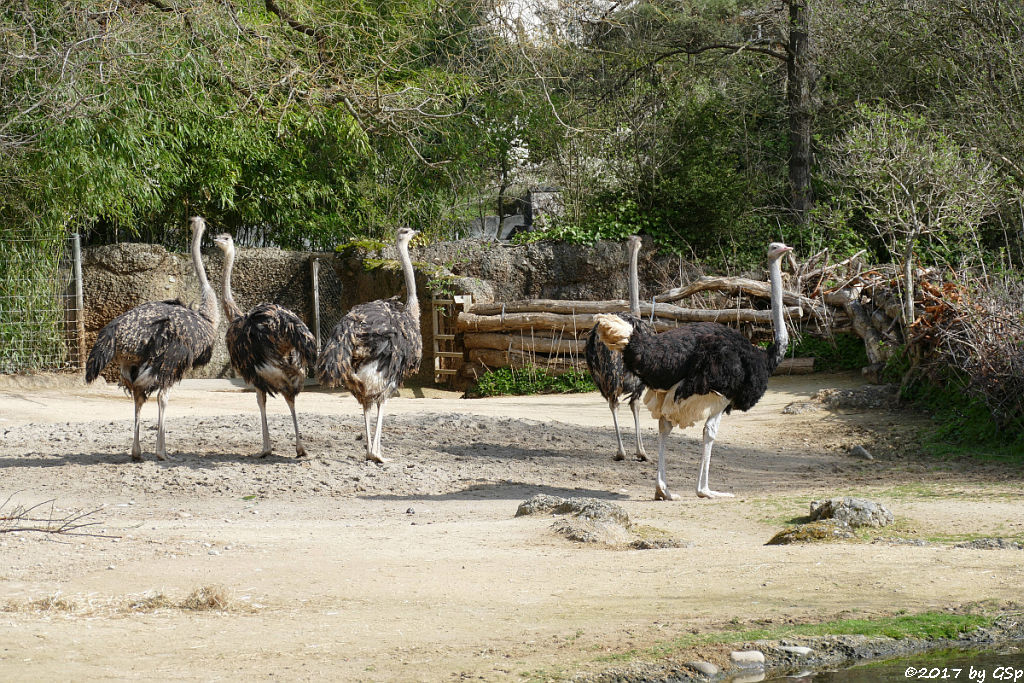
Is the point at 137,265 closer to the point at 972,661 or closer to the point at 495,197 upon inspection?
the point at 495,197

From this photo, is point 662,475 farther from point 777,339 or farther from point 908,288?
point 908,288

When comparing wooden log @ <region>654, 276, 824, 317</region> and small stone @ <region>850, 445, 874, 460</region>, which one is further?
wooden log @ <region>654, 276, 824, 317</region>

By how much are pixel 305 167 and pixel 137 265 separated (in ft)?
12.6

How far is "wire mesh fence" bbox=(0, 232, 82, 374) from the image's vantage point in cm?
1596

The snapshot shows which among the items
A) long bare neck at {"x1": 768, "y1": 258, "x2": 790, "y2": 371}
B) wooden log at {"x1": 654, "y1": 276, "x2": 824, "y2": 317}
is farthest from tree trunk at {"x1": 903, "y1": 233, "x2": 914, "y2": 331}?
long bare neck at {"x1": 768, "y1": 258, "x2": 790, "y2": 371}

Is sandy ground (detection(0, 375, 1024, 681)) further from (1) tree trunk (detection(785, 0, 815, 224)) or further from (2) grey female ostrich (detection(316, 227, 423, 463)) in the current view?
(1) tree trunk (detection(785, 0, 815, 224))

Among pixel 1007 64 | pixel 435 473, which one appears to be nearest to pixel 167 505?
pixel 435 473

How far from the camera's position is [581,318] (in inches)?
627

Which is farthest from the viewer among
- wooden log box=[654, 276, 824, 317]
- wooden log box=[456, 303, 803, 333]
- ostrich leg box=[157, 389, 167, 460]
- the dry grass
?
wooden log box=[456, 303, 803, 333]

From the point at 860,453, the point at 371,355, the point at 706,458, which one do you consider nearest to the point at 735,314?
the point at 860,453

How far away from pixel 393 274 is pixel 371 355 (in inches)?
344

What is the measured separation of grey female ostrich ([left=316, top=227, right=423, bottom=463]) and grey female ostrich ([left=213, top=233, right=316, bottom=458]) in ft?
1.02

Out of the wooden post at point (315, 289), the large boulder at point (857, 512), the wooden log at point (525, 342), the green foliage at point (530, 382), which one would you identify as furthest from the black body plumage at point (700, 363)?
the wooden post at point (315, 289)

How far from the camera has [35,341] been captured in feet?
53.0
